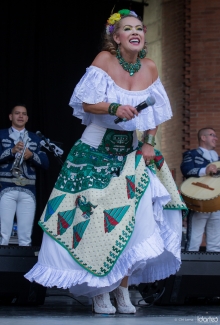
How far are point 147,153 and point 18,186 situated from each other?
2.93 meters

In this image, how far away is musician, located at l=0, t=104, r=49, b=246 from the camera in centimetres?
732

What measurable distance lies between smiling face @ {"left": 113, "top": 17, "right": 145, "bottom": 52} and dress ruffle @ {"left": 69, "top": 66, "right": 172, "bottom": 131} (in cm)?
24

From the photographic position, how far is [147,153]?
4.74m

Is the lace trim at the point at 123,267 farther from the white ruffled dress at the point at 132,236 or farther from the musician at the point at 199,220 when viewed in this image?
the musician at the point at 199,220

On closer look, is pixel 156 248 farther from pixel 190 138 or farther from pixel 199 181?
pixel 190 138

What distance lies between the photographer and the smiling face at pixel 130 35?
184 inches

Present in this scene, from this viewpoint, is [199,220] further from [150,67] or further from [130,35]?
[130,35]

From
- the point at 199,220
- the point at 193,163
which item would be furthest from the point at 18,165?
the point at 199,220

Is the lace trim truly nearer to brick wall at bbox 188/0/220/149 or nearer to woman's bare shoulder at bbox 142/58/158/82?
woman's bare shoulder at bbox 142/58/158/82

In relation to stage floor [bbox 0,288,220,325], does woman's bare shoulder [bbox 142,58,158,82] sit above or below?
above

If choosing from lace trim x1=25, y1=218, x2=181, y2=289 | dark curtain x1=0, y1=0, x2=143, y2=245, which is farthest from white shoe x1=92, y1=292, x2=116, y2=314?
dark curtain x1=0, y1=0, x2=143, y2=245

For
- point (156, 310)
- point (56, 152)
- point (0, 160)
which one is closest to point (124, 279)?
point (156, 310)

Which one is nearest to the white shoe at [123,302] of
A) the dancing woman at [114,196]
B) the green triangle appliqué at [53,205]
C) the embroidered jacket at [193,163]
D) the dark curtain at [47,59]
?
the dancing woman at [114,196]

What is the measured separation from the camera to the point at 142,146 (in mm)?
4812
